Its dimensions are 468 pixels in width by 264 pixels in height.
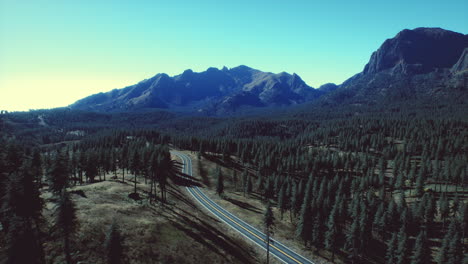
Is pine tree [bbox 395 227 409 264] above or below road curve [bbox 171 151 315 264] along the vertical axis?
below

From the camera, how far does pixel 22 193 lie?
33094 millimetres

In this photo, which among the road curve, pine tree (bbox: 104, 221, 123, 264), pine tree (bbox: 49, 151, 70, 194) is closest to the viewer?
pine tree (bbox: 104, 221, 123, 264)

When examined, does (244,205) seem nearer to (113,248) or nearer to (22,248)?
(113,248)

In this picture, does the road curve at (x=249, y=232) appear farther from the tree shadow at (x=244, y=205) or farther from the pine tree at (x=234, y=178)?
the pine tree at (x=234, y=178)

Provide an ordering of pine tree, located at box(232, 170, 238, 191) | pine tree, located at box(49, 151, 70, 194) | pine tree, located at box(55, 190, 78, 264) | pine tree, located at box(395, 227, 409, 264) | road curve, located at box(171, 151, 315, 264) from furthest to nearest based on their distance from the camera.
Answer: pine tree, located at box(232, 170, 238, 191) < pine tree, located at box(395, 227, 409, 264) < road curve, located at box(171, 151, 315, 264) < pine tree, located at box(49, 151, 70, 194) < pine tree, located at box(55, 190, 78, 264)

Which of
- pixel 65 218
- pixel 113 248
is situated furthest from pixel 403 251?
pixel 65 218

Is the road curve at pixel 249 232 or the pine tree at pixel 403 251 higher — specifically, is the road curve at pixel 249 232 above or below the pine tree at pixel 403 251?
above

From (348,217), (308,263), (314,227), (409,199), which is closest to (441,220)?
(409,199)

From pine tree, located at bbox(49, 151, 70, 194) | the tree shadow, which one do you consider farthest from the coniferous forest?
the tree shadow

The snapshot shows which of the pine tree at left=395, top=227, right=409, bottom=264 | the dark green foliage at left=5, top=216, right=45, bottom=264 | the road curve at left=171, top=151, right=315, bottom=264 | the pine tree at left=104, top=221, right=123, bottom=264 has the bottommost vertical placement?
the pine tree at left=395, top=227, right=409, bottom=264

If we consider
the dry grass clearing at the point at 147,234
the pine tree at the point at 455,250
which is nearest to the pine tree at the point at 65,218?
the dry grass clearing at the point at 147,234

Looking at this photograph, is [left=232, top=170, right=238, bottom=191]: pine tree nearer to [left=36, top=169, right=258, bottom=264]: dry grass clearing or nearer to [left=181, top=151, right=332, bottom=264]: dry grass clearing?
[left=181, top=151, right=332, bottom=264]: dry grass clearing

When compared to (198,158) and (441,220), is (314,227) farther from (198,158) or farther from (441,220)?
(198,158)

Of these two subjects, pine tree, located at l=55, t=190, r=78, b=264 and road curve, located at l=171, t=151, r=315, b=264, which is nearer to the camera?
pine tree, located at l=55, t=190, r=78, b=264
